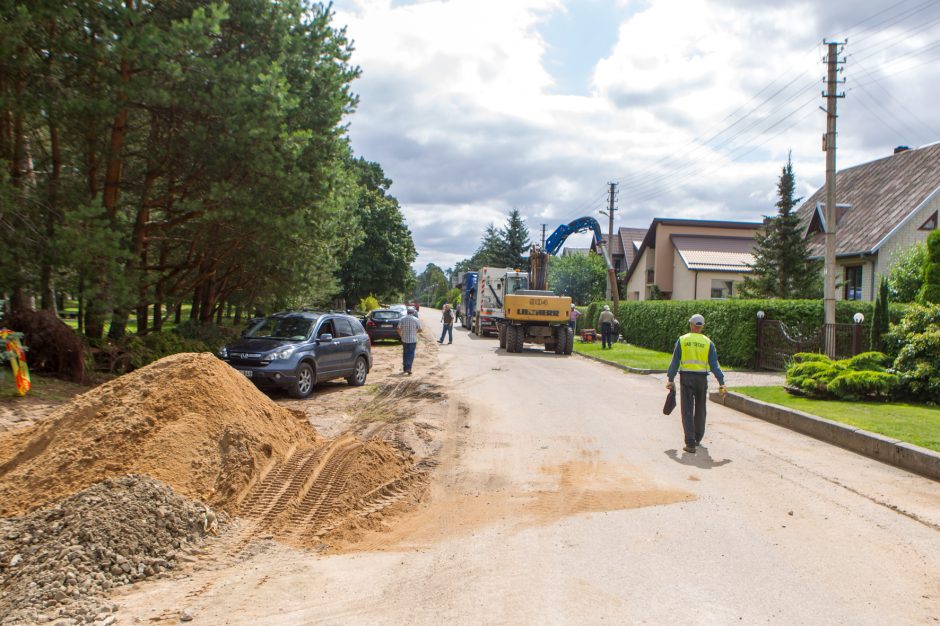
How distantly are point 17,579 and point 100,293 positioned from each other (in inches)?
338

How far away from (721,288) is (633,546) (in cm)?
3894

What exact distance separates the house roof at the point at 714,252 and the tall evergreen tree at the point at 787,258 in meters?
10.5

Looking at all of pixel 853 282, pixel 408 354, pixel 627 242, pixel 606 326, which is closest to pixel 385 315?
pixel 606 326

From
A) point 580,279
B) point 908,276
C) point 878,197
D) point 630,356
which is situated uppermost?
point 878,197

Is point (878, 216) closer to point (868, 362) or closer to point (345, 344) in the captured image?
point (868, 362)

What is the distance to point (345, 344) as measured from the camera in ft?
48.4

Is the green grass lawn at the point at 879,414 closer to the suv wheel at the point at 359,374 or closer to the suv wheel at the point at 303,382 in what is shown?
the suv wheel at the point at 359,374

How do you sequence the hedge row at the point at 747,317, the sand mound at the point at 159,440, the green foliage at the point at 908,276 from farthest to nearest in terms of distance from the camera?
the green foliage at the point at 908,276 < the hedge row at the point at 747,317 < the sand mound at the point at 159,440

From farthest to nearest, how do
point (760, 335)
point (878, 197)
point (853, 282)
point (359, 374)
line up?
point (878, 197), point (853, 282), point (760, 335), point (359, 374)

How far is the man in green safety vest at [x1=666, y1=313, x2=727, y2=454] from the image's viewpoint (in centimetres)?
877

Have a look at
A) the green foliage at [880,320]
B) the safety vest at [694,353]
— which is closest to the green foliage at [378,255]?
the green foliage at [880,320]

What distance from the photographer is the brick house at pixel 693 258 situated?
136ft

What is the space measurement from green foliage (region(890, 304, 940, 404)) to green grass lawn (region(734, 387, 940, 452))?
1.79 ft

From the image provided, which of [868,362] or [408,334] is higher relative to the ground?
[408,334]
